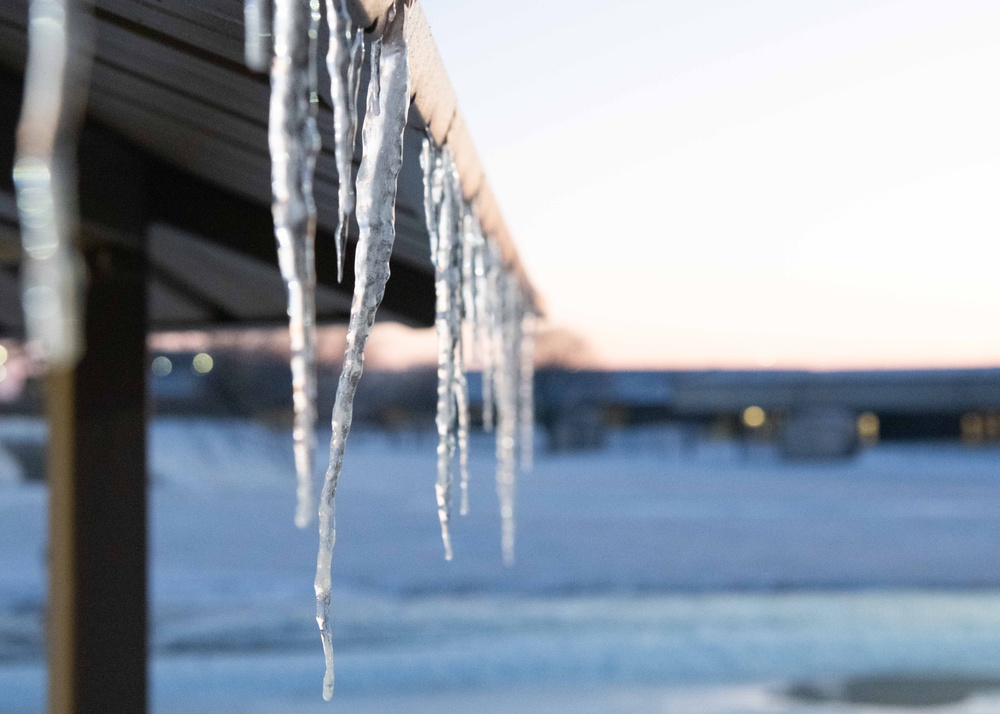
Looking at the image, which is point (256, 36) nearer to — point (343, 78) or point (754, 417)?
point (343, 78)

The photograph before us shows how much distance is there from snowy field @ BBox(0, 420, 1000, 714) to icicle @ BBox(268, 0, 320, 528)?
4664mm

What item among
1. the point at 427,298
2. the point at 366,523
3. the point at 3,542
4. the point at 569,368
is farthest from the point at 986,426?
the point at 427,298

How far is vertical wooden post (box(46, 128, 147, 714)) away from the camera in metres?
3.07

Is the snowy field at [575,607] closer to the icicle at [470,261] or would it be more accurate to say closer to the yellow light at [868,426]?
the icicle at [470,261]

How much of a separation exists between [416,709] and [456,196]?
4042 mm

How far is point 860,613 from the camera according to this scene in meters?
7.80

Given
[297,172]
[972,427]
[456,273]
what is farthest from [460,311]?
[972,427]

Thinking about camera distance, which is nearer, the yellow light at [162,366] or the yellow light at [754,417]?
the yellow light at [754,417]

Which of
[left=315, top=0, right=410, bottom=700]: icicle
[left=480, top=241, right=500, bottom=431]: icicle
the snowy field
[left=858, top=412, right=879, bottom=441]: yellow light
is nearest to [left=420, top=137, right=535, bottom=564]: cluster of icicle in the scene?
[left=480, top=241, right=500, bottom=431]: icicle

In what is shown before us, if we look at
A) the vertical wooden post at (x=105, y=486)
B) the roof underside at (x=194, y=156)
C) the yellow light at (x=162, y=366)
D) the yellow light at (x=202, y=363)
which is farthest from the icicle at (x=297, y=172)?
the yellow light at (x=162, y=366)

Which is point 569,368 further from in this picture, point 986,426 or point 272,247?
point 272,247

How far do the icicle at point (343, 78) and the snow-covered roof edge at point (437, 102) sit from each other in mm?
32

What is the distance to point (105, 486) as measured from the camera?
3197 millimetres

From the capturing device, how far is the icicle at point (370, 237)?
129cm
